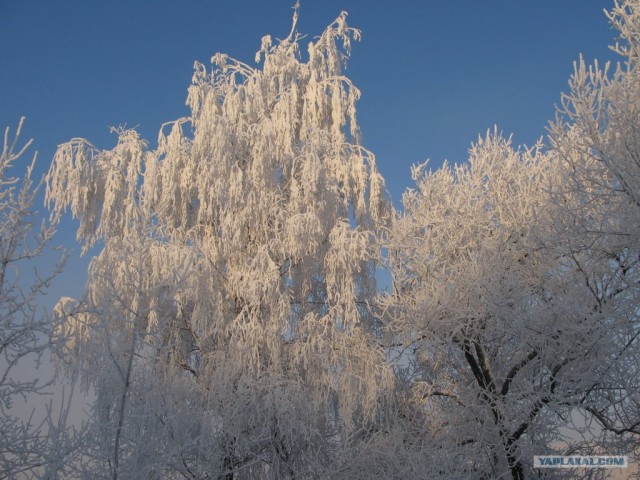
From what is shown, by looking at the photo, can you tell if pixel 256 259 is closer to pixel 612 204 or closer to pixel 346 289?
pixel 346 289

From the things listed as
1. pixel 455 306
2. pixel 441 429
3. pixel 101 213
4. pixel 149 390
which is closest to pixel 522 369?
pixel 455 306

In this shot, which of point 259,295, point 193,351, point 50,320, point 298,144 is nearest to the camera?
point 50,320

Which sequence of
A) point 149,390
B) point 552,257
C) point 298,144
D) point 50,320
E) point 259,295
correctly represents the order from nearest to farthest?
point 50,320 → point 149,390 → point 552,257 → point 259,295 → point 298,144

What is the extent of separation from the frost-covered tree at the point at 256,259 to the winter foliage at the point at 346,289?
0.04 metres

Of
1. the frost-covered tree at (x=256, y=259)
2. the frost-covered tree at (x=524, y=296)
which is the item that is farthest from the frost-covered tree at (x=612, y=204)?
the frost-covered tree at (x=256, y=259)

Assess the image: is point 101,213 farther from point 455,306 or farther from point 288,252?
point 455,306

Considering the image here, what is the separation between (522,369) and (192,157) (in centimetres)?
640

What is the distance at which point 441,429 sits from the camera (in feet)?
34.9
